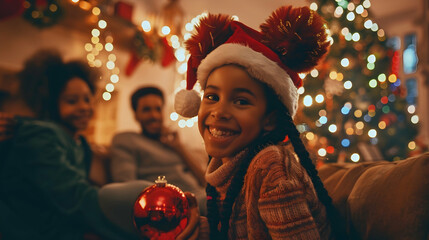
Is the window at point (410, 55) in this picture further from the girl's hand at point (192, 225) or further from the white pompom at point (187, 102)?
the girl's hand at point (192, 225)

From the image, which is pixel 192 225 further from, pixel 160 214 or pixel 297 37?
pixel 297 37

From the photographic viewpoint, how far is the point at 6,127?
1357 millimetres

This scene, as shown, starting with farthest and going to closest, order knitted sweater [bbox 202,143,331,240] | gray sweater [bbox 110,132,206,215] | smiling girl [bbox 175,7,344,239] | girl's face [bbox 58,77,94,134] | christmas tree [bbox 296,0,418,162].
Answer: christmas tree [bbox 296,0,418,162] → gray sweater [bbox 110,132,206,215] → girl's face [bbox 58,77,94,134] → smiling girl [bbox 175,7,344,239] → knitted sweater [bbox 202,143,331,240]

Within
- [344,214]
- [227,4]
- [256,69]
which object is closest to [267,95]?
[256,69]

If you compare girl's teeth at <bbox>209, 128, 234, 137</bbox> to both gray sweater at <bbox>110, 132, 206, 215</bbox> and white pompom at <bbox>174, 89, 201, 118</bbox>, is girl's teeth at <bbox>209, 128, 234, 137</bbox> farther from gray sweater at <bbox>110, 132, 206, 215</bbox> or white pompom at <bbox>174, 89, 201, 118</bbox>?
gray sweater at <bbox>110, 132, 206, 215</bbox>

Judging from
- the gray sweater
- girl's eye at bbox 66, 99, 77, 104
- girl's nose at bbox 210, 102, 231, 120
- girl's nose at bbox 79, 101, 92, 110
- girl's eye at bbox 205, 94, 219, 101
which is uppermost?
girl's eye at bbox 66, 99, 77, 104

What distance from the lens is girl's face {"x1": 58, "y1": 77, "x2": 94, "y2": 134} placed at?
5.65 feet

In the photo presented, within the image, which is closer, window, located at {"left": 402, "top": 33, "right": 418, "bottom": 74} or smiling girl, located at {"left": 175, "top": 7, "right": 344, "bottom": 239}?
smiling girl, located at {"left": 175, "top": 7, "right": 344, "bottom": 239}

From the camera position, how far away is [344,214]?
858mm

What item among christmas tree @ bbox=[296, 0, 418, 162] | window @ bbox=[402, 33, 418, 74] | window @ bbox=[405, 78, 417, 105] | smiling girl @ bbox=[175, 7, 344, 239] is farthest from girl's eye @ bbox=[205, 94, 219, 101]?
window @ bbox=[402, 33, 418, 74]

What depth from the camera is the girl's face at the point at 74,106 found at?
67.9 inches

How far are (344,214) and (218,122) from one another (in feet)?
1.36

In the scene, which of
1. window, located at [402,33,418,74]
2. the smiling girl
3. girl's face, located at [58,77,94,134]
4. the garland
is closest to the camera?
the smiling girl

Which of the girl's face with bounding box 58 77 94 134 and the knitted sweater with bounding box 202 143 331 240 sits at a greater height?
the girl's face with bounding box 58 77 94 134
